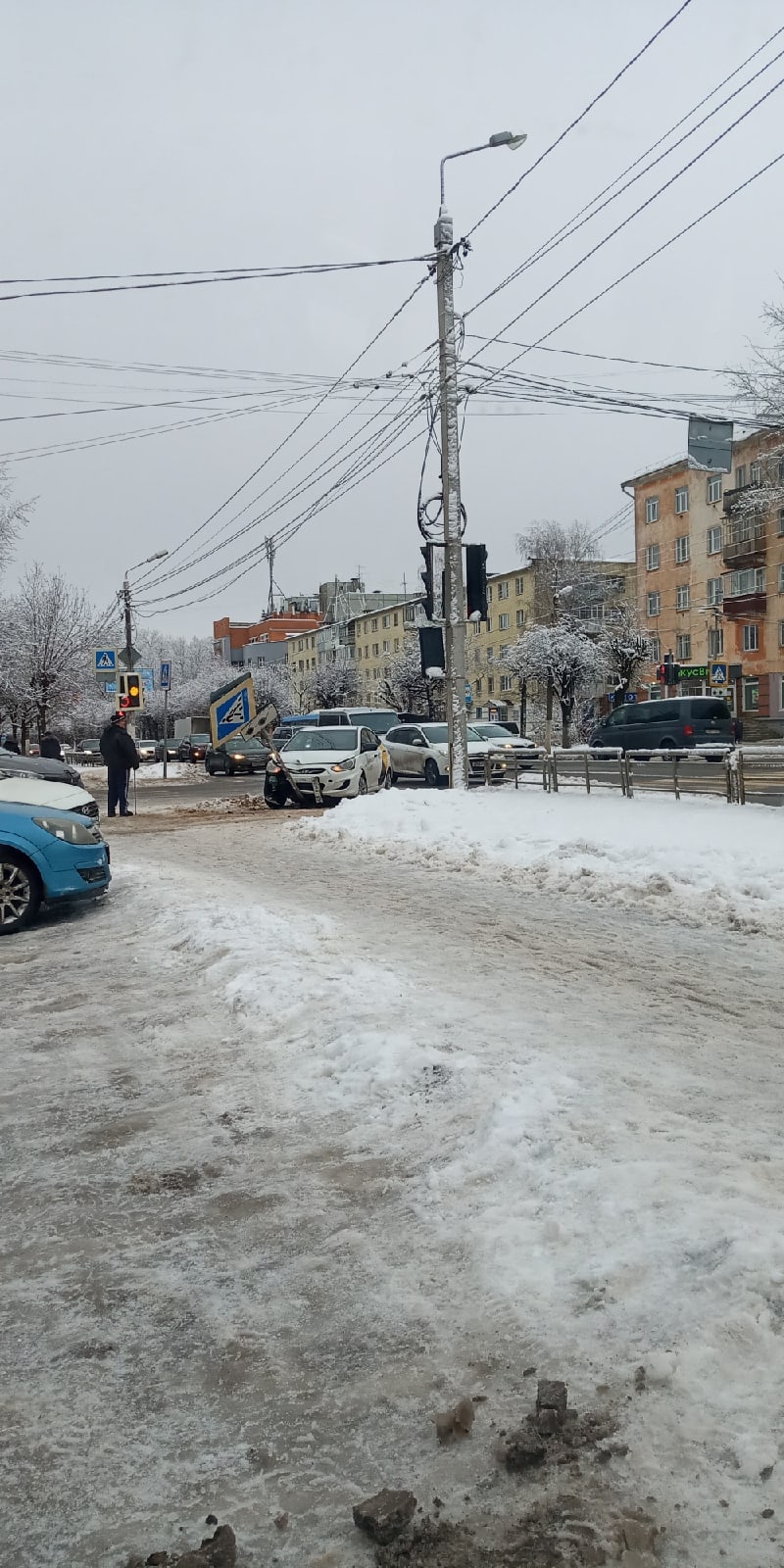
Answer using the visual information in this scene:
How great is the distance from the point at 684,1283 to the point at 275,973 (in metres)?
3.67

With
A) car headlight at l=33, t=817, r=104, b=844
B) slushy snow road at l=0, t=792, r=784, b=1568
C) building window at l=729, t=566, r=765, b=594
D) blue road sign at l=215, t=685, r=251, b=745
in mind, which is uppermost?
building window at l=729, t=566, r=765, b=594

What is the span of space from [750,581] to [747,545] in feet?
6.92

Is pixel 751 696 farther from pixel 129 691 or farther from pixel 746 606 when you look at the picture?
pixel 129 691

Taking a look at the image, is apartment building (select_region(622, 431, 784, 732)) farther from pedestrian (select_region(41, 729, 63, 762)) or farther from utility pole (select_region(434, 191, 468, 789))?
utility pole (select_region(434, 191, 468, 789))

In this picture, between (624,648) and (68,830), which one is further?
(624,648)

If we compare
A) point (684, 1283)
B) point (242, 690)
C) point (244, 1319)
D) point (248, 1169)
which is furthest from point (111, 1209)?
point (242, 690)

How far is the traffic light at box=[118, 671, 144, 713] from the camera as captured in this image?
24.2 metres

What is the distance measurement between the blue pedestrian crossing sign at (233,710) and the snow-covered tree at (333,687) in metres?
72.9

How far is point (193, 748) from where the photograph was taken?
57906 millimetres

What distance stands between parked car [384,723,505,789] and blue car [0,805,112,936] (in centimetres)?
1732

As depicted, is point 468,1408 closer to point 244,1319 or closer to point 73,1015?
point 244,1319

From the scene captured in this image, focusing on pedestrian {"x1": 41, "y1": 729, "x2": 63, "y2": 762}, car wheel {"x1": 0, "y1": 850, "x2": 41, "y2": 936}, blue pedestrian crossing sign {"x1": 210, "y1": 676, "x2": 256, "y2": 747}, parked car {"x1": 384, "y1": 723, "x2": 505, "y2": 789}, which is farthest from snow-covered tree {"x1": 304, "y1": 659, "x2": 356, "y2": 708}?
car wheel {"x1": 0, "y1": 850, "x2": 41, "y2": 936}

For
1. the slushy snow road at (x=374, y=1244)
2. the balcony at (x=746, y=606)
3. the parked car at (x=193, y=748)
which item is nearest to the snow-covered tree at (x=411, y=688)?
the parked car at (x=193, y=748)

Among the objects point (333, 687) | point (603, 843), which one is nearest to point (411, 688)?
point (333, 687)
